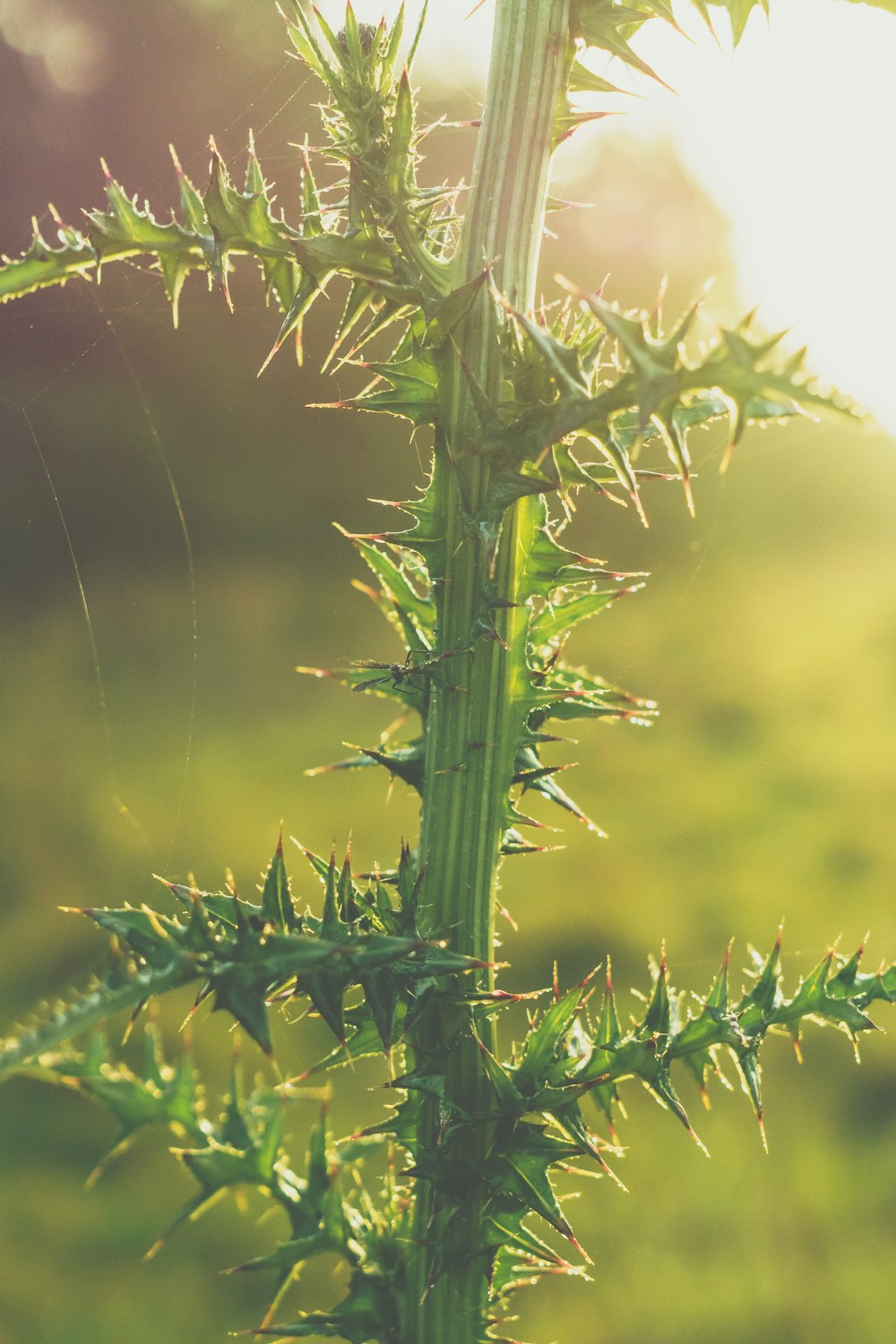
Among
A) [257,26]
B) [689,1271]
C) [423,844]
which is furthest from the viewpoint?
[257,26]

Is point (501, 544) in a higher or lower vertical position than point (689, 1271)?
higher

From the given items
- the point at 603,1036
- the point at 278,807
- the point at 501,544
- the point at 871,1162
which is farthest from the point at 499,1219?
the point at 278,807

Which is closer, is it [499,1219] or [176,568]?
[499,1219]

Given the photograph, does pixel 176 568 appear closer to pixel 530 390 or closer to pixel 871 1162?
pixel 871 1162

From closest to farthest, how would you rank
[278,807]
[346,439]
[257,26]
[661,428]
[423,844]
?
1. [661,428]
2. [423,844]
3. [257,26]
4. [278,807]
5. [346,439]
